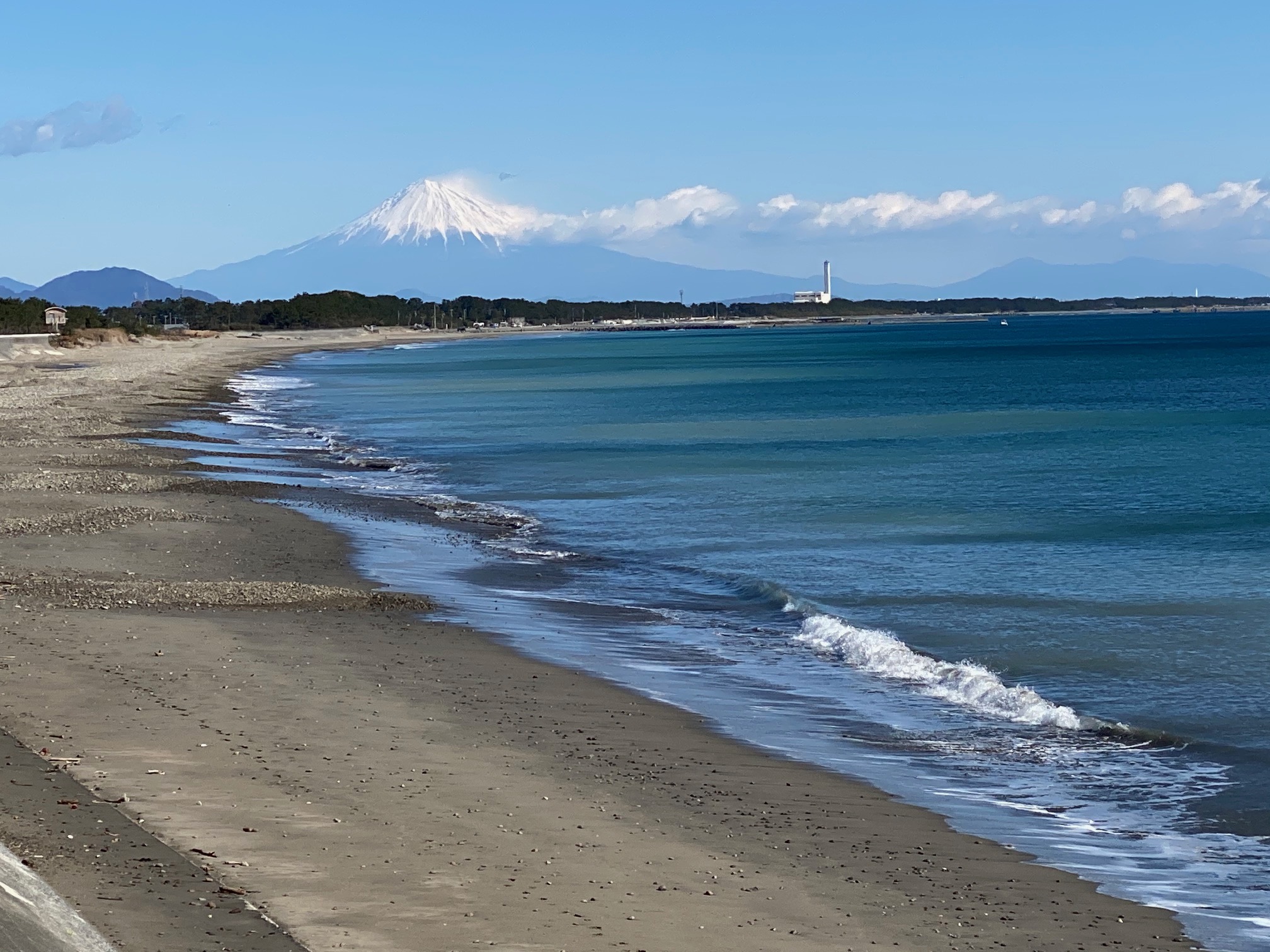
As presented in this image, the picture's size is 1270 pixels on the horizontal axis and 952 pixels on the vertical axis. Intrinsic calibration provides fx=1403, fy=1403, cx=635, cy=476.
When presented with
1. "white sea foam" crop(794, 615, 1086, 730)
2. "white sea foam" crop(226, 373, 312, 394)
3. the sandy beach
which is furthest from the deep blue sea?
"white sea foam" crop(226, 373, 312, 394)

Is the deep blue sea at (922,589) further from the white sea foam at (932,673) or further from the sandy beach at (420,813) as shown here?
the sandy beach at (420,813)

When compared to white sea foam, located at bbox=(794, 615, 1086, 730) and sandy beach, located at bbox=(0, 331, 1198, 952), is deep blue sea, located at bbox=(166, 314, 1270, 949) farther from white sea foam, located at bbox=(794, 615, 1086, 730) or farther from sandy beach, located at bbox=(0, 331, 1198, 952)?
sandy beach, located at bbox=(0, 331, 1198, 952)

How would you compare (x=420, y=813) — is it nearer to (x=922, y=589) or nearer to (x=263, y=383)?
(x=922, y=589)

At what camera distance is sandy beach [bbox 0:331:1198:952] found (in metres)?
7.29

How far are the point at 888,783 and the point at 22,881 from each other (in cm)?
653

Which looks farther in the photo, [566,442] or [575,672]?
[566,442]

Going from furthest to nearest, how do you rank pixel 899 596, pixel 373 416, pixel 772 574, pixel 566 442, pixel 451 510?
pixel 373 416, pixel 566 442, pixel 451 510, pixel 772 574, pixel 899 596

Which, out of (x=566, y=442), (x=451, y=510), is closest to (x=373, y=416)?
(x=566, y=442)

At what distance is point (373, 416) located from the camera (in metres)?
60.0

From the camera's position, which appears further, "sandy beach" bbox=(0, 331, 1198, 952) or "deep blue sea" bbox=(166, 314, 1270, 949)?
"deep blue sea" bbox=(166, 314, 1270, 949)

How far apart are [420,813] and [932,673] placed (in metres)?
7.57

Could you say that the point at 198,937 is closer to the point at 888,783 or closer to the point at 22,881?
the point at 22,881

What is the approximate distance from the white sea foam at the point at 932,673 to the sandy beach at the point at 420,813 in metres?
3.27

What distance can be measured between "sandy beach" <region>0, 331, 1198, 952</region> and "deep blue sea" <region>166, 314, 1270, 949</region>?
88 cm
